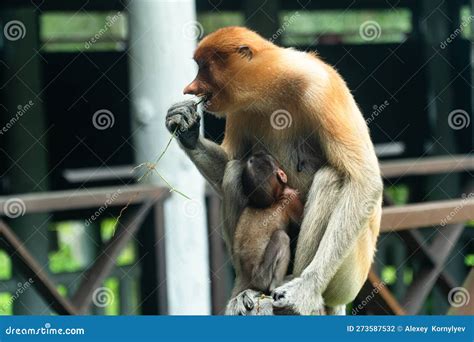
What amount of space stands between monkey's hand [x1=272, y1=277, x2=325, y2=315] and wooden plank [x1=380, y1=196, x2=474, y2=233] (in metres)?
1.27

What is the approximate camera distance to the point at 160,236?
5508 mm

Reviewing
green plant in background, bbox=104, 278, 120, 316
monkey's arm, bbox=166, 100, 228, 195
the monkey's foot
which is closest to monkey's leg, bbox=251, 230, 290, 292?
the monkey's foot

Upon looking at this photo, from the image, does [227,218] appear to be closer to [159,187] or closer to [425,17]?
[159,187]

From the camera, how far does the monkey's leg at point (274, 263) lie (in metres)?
3.87

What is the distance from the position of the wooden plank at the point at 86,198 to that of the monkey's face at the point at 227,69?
145 centimetres

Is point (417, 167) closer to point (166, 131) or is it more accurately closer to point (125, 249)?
point (166, 131)

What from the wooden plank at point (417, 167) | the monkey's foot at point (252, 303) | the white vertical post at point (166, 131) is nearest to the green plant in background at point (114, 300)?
the white vertical post at point (166, 131)

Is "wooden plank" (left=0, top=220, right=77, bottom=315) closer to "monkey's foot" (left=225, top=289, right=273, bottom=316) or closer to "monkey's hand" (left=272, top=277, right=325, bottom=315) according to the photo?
"monkey's foot" (left=225, top=289, right=273, bottom=316)

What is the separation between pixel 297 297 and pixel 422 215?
4.95 feet

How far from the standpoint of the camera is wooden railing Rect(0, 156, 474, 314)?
5.14 m

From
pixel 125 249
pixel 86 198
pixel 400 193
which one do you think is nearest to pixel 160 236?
pixel 86 198

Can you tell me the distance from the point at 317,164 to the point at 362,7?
6.49 ft

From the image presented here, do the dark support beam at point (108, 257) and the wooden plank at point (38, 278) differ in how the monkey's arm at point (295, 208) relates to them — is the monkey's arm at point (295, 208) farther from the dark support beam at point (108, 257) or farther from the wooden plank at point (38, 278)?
the wooden plank at point (38, 278)

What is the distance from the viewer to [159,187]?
17.9 ft
